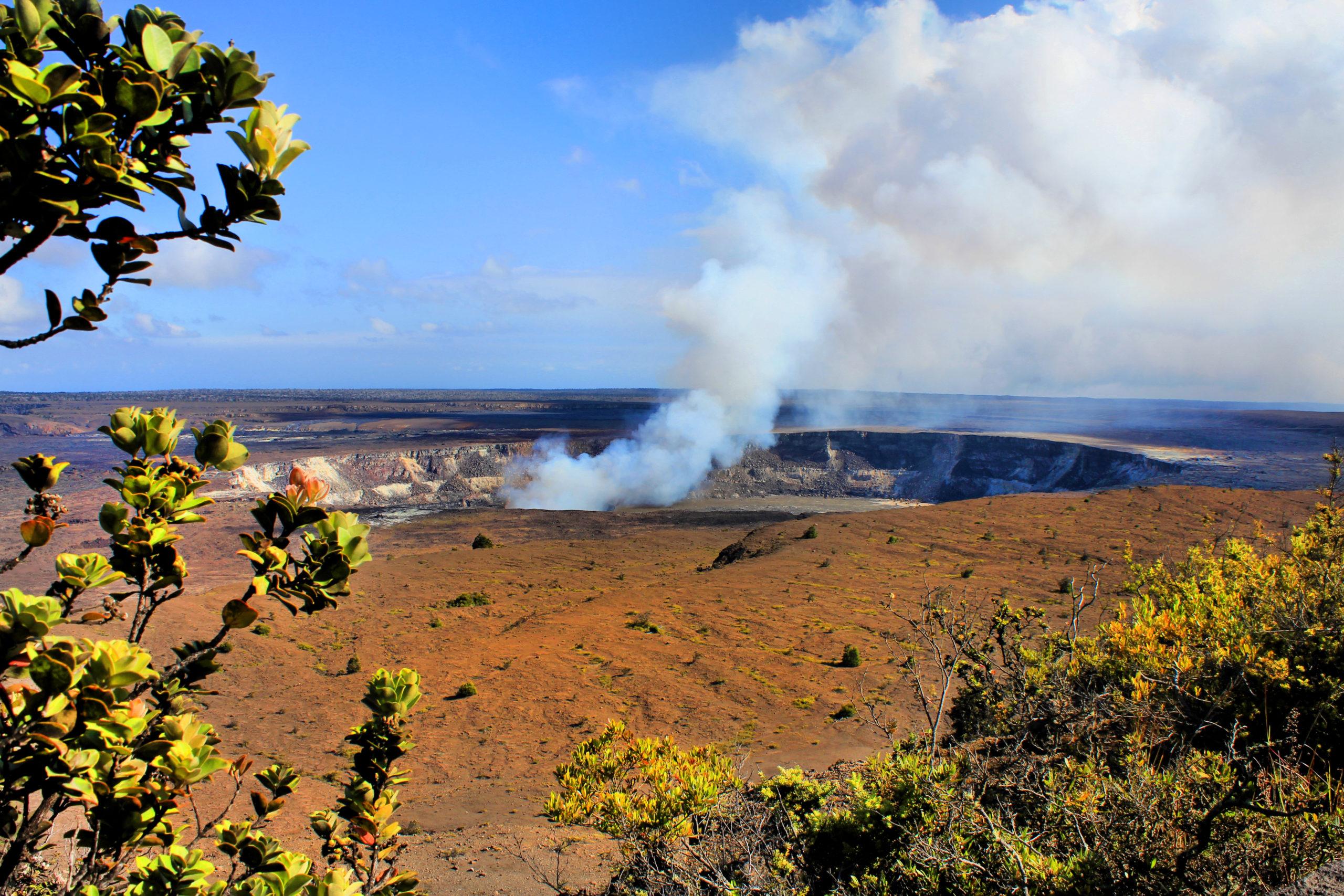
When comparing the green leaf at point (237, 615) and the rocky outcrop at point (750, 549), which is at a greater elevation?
the green leaf at point (237, 615)

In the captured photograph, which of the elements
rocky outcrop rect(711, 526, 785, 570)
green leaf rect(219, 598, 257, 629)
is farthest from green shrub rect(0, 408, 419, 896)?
rocky outcrop rect(711, 526, 785, 570)

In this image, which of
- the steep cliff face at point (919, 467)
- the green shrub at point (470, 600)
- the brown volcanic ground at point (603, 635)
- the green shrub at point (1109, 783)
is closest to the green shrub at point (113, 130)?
the green shrub at point (1109, 783)

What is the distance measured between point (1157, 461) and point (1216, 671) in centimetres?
5818

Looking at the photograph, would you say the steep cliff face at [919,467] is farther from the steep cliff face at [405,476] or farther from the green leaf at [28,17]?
the green leaf at [28,17]

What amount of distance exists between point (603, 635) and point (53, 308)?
64.3 feet

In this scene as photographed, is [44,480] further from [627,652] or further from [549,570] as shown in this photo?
[549,570]

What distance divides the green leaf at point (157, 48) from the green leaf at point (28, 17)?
7.1 inches

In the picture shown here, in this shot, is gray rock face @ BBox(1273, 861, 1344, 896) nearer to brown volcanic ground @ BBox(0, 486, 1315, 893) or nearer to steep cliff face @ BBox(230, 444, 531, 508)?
brown volcanic ground @ BBox(0, 486, 1315, 893)

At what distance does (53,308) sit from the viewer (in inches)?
64.4

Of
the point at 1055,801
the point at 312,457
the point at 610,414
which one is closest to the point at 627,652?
the point at 1055,801

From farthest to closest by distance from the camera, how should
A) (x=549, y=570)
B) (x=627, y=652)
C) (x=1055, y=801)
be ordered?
(x=549, y=570) → (x=627, y=652) → (x=1055, y=801)

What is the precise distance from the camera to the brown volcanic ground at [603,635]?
1262 cm

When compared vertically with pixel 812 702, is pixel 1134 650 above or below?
above

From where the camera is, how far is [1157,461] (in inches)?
2188
